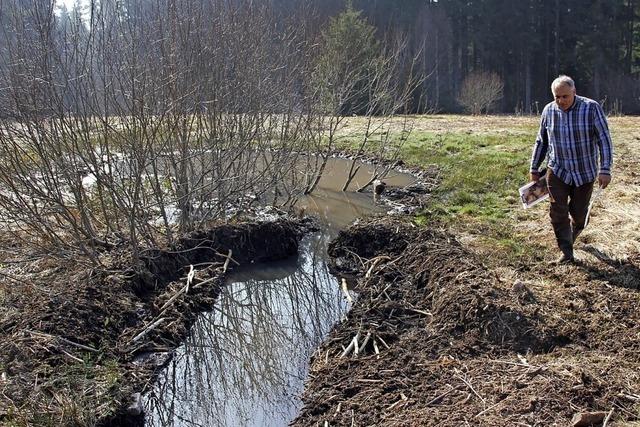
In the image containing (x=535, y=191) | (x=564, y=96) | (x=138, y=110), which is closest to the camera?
(x=564, y=96)

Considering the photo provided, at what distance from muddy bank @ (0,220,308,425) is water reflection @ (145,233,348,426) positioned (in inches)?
9.1

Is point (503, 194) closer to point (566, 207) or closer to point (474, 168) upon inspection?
point (474, 168)

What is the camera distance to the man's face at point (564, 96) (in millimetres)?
5336

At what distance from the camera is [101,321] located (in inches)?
217

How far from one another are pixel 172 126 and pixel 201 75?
0.82 m

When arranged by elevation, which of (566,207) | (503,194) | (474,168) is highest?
(566,207)

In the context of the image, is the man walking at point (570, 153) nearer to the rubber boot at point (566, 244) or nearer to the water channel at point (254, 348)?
the rubber boot at point (566, 244)

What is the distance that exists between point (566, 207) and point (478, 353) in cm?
213

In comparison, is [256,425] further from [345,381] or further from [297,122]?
[297,122]

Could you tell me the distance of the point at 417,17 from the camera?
3653 cm

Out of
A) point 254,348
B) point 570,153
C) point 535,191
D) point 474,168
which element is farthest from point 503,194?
point 254,348

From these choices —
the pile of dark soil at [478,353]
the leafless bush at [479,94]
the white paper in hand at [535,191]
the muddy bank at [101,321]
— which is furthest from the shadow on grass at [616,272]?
the leafless bush at [479,94]

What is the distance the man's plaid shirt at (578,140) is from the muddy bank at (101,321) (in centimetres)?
412

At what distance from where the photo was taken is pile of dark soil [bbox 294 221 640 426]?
11.9 ft
